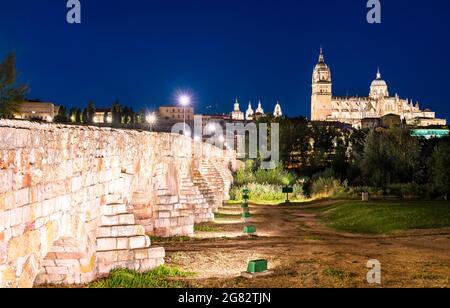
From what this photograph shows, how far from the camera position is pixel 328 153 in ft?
241

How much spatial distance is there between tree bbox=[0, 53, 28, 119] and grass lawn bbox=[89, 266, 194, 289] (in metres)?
64.5

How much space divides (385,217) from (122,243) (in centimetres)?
1434

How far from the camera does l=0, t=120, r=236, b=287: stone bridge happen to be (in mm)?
6016

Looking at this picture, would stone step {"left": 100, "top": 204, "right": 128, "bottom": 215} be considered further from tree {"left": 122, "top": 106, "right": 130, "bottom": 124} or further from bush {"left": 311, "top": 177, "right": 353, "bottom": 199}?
tree {"left": 122, "top": 106, "right": 130, "bottom": 124}

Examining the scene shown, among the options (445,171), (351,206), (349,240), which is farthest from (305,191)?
(349,240)

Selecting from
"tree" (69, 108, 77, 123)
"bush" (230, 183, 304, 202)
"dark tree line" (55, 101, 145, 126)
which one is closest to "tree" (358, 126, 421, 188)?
"bush" (230, 183, 304, 202)

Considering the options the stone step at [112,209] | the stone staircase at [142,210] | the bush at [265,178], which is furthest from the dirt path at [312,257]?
the bush at [265,178]

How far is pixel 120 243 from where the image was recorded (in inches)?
403

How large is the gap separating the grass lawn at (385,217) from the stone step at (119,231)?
1165 cm

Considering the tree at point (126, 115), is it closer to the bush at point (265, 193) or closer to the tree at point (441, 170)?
the bush at point (265, 193)
